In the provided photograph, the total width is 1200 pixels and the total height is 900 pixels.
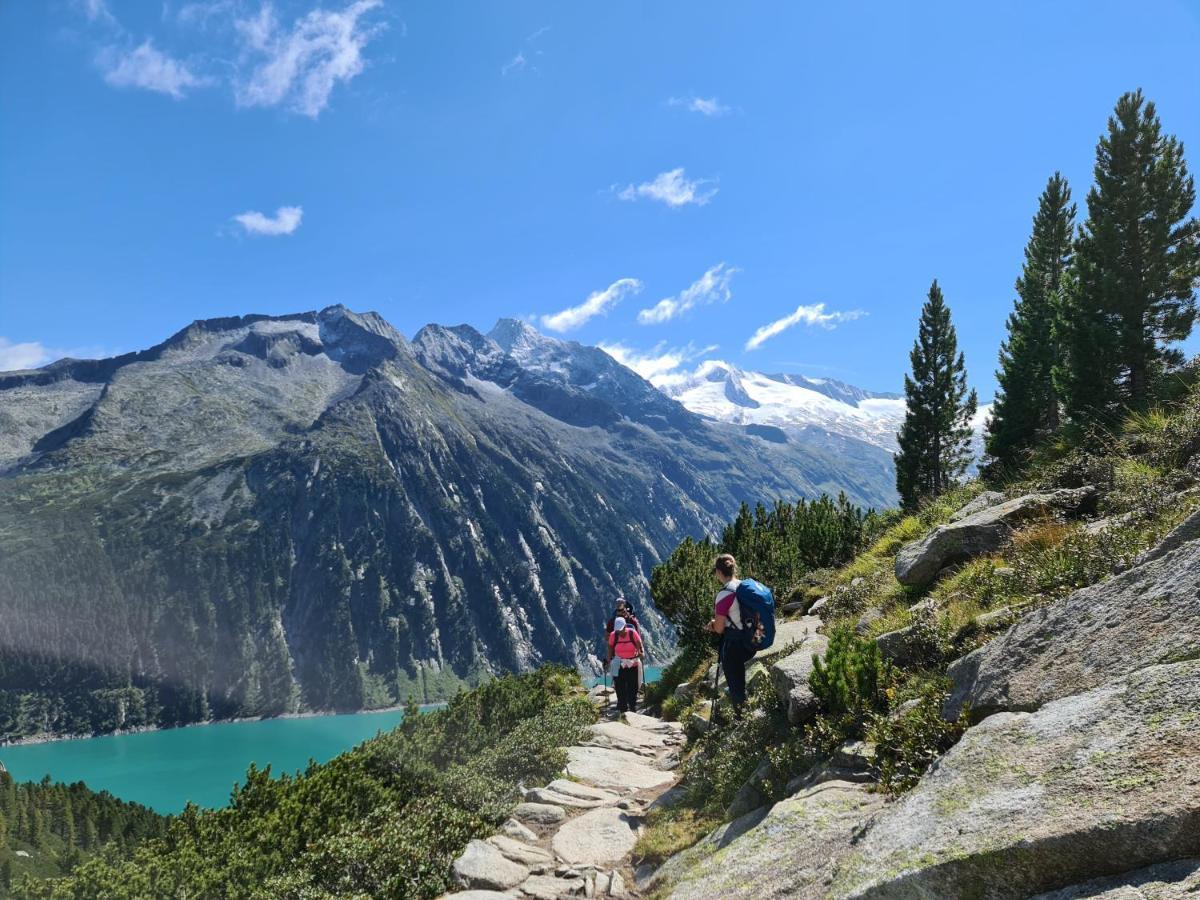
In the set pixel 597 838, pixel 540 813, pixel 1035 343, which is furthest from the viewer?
pixel 1035 343

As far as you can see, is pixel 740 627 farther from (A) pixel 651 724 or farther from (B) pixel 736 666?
(A) pixel 651 724

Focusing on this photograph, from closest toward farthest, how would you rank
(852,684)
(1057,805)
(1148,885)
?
(1148,885), (1057,805), (852,684)

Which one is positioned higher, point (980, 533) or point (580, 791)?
point (980, 533)

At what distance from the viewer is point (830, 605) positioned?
652 inches

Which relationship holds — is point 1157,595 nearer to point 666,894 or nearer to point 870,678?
point 870,678

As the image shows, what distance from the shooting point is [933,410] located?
62.1 meters

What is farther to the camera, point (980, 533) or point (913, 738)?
point (980, 533)

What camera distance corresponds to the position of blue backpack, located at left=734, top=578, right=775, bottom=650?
38.8 ft

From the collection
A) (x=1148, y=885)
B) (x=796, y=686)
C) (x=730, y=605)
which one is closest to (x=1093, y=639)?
(x=1148, y=885)

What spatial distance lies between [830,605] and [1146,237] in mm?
29740

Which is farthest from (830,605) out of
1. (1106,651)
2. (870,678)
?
(1106,651)

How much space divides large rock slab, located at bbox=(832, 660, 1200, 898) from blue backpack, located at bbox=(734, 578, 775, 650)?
6.43 m

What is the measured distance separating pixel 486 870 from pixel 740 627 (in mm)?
5849

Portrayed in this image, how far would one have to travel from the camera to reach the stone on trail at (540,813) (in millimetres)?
11297
